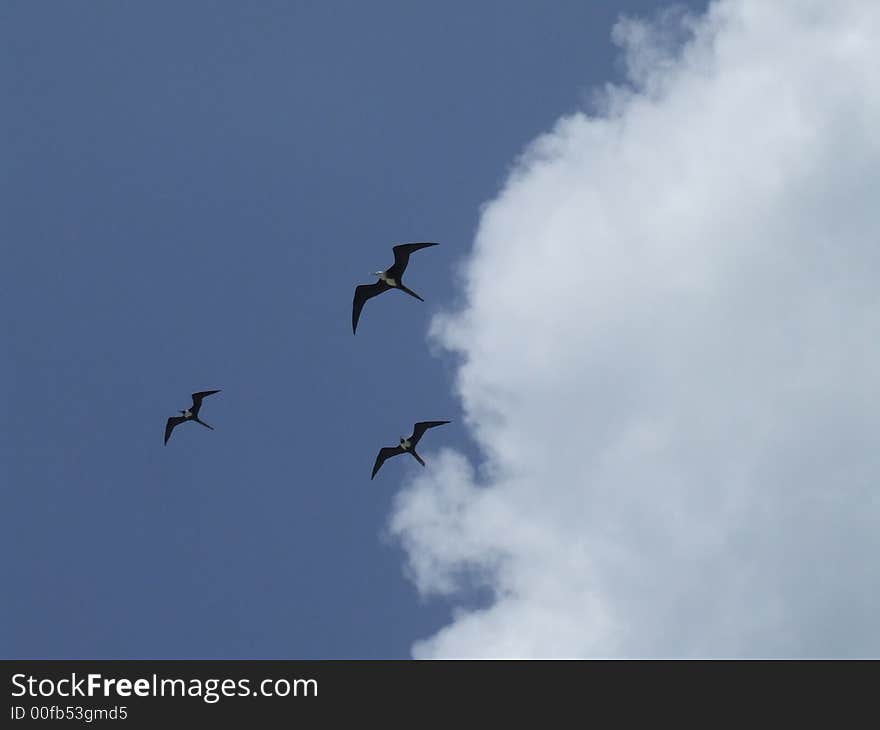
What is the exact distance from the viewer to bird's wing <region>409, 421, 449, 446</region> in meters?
59.1

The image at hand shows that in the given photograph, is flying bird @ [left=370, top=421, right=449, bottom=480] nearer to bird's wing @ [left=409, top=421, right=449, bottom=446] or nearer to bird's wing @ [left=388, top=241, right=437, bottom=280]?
bird's wing @ [left=409, top=421, right=449, bottom=446]

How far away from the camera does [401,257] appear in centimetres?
5481

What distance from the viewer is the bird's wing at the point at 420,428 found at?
194ft

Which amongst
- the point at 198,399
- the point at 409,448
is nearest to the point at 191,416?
the point at 198,399

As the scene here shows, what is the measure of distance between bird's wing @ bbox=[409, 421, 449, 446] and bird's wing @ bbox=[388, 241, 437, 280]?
28.2 feet

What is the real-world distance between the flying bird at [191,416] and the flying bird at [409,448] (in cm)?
1013

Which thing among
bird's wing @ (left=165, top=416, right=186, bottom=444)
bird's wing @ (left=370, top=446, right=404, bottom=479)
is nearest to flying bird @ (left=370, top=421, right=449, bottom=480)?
bird's wing @ (left=370, top=446, right=404, bottom=479)

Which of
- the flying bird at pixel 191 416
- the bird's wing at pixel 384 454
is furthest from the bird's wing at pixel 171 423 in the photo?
the bird's wing at pixel 384 454

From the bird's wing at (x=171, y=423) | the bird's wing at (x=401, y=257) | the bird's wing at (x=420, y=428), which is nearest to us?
the bird's wing at (x=401, y=257)

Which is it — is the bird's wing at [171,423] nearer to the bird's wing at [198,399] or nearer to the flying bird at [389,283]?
the bird's wing at [198,399]

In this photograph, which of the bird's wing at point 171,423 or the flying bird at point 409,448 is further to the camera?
the bird's wing at point 171,423

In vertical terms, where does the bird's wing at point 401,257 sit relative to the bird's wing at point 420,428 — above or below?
above
